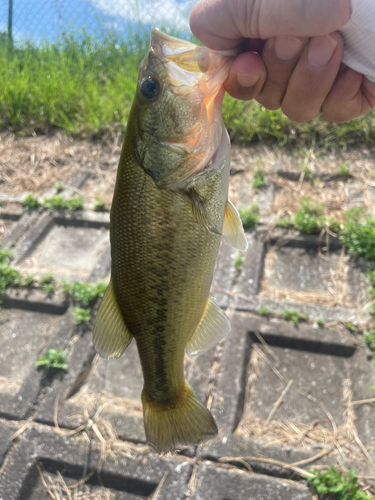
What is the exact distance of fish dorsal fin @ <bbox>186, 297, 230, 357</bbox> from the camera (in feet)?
5.08

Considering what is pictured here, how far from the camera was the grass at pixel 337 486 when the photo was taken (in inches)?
70.9

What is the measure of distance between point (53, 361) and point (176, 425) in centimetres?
130

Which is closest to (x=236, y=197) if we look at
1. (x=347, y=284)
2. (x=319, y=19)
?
(x=347, y=284)

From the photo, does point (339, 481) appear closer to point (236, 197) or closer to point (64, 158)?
point (236, 197)

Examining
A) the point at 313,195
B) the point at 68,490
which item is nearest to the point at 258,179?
the point at 313,195

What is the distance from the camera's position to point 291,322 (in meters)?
2.52

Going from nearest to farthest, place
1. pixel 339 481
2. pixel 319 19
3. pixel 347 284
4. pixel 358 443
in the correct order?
pixel 319 19 → pixel 339 481 → pixel 358 443 → pixel 347 284

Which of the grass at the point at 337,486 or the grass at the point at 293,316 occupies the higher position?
the grass at the point at 293,316

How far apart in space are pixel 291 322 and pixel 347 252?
810 mm

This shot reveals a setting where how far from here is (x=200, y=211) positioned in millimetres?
1294

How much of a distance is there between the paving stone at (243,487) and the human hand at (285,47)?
1.87m

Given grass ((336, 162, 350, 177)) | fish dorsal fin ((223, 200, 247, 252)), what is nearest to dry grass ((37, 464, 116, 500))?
fish dorsal fin ((223, 200, 247, 252))

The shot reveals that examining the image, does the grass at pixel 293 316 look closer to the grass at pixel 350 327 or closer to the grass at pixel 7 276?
the grass at pixel 350 327

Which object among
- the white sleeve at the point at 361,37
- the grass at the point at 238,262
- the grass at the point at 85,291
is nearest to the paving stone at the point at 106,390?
the grass at the point at 85,291
